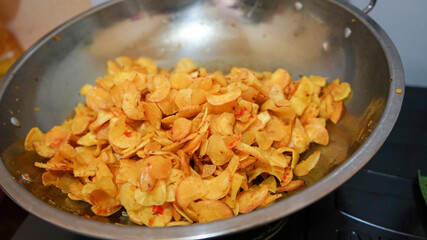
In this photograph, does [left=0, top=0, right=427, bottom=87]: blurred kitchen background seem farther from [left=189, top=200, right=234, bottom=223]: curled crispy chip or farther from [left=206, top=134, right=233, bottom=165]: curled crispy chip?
[left=189, top=200, right=234, bottom=223]: curled crispy chip

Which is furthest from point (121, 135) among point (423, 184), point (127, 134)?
point (423, 184)

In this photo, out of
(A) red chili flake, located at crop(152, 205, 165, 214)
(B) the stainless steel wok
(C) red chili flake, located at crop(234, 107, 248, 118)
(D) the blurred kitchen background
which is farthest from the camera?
(D) the blurred kitchen background

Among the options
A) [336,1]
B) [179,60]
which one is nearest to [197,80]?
[179,60]

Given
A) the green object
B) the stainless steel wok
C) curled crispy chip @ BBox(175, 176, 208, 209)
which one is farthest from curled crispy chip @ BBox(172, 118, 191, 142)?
the green object

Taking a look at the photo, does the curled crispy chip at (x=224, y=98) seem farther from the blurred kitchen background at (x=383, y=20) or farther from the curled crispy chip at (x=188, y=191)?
the blurred kitchen background at (x=383, y=20)

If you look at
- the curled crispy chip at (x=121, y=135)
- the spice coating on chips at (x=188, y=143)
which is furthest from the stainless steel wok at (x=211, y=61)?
the curled crispy chip at (x=121, y=135)

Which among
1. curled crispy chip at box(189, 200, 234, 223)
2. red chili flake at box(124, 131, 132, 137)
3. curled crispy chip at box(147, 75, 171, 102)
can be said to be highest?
curled crispy chip at box(147, 75, 171, 102)

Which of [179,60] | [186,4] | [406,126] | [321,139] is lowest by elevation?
[406,126]

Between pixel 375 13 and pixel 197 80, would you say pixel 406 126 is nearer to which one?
pixel 375 13
